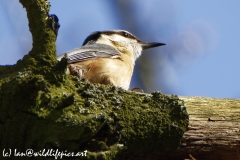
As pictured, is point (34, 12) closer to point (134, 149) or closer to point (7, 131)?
point (7, 131)

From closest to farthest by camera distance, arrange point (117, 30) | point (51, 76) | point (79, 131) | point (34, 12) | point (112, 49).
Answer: point (79, 131) < point (51, 76) < point (34, 12) < point (112, 49) < point (117, 30)

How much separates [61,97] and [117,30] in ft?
9.18

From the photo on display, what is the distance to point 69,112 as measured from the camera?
76.9 inches

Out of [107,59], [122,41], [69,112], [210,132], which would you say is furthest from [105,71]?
[69,112]

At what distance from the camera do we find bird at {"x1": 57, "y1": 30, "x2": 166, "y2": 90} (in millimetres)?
3469

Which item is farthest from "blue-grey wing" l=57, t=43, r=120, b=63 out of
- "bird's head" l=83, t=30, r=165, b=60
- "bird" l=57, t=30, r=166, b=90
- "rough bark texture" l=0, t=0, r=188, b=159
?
"rough bark texture" l=0, t=0, r=188, b=159

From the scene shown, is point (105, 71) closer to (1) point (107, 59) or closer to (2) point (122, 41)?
(1) point (107, 59)

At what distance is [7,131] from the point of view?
1.93 meters

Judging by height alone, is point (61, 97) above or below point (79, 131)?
above

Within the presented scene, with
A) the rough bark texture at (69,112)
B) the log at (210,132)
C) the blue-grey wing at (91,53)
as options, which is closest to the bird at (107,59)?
the blue-grey wing at (91,53)

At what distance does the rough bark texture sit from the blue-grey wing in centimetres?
127

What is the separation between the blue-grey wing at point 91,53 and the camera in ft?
11.6

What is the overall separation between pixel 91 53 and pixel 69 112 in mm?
1839

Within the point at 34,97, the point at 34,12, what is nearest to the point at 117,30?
the point at 34,12
